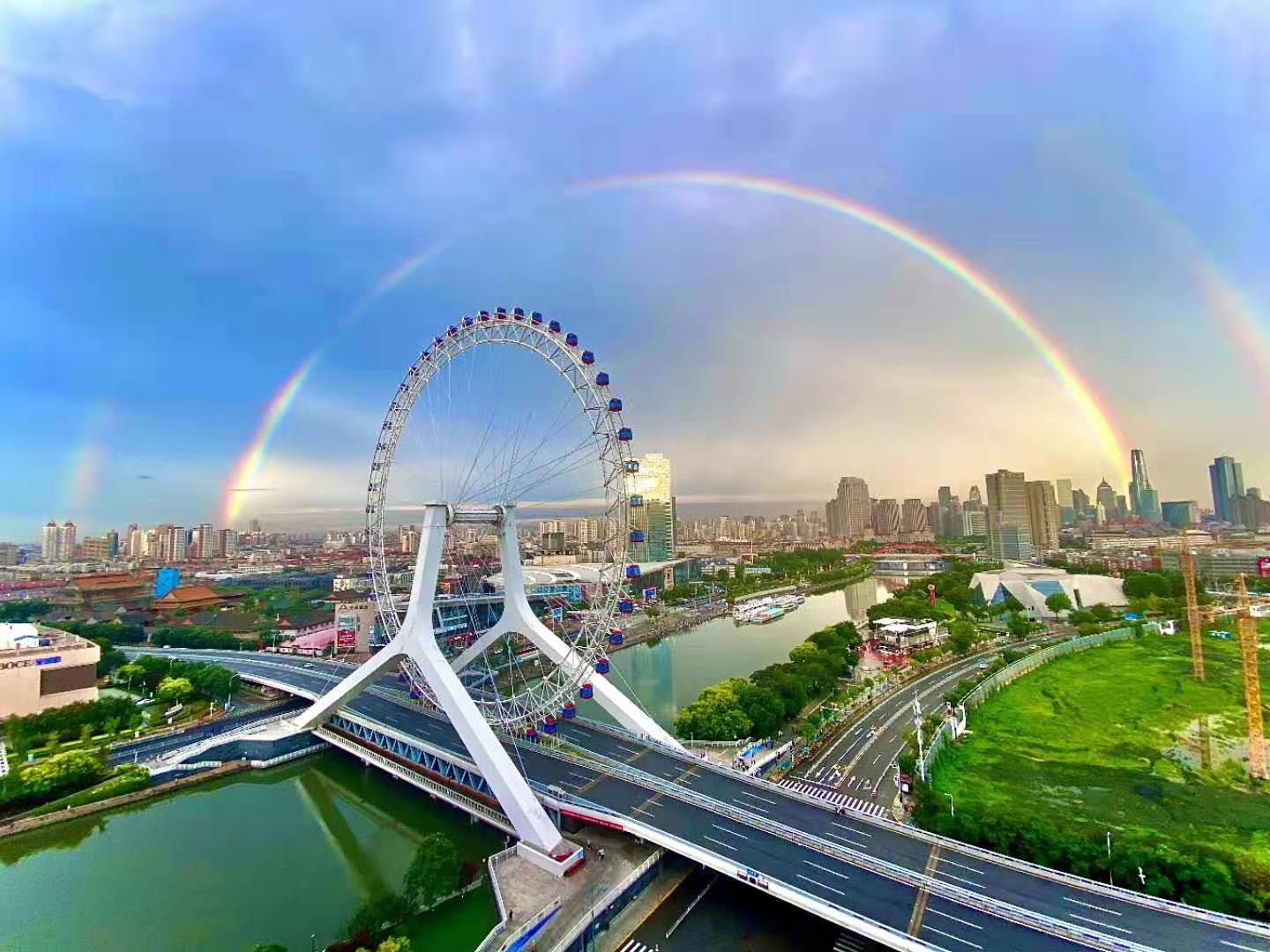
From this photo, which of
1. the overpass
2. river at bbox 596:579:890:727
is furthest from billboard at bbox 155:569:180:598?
the overpass

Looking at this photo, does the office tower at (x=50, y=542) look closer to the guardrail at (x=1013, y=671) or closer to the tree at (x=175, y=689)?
the tree at (x=175, y=689)

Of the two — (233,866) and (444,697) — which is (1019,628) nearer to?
(444,697)

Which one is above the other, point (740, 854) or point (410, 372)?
point (410, 372)

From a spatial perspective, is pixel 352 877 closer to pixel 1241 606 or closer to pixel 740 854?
pixel 740 854

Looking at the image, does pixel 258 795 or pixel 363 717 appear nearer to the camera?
pixel 258 795

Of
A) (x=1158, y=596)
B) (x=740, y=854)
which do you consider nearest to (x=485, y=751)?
(x=740, y=854)

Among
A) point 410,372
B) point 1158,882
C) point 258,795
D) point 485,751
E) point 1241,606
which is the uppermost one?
point 410,372

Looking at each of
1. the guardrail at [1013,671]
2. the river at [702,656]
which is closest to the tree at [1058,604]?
the guardrail at [1013,671]
